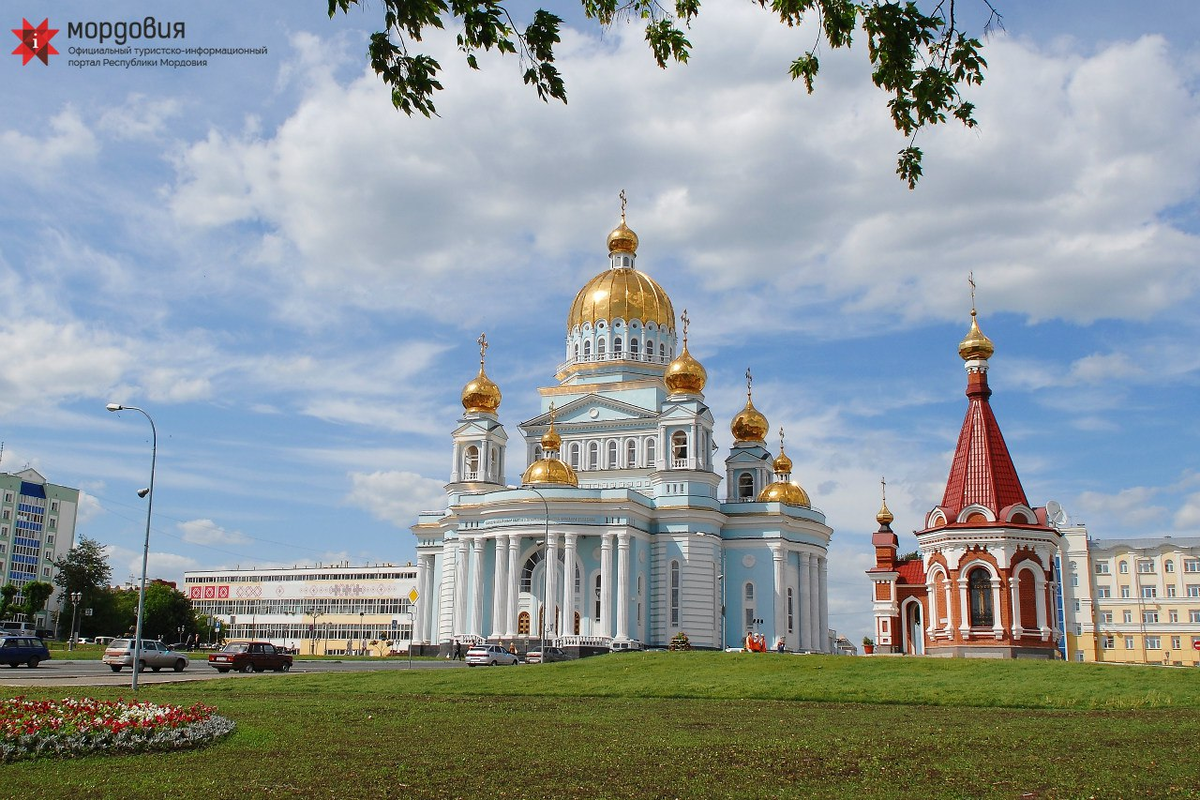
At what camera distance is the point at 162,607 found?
93812 millimetres

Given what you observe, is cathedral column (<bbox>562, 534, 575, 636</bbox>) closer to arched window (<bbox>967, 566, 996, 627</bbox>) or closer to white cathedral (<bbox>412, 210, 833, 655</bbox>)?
white cathedral (<bbox>412, 210, 833, 655</bbox>)

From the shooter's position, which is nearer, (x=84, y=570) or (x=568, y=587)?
(x=568, y=587)

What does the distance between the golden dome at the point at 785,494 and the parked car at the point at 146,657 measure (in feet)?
109

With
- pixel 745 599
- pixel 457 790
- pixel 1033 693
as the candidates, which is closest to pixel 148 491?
pixel 457 790

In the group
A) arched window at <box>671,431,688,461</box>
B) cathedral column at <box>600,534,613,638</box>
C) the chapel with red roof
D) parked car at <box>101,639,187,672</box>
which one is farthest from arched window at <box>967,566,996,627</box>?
parked car at <box>101,639,187,672</box>

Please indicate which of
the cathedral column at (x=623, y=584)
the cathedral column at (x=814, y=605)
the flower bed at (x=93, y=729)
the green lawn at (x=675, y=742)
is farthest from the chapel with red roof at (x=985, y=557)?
the flower bed at (x=93, y=729)

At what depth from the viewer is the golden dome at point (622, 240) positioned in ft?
225

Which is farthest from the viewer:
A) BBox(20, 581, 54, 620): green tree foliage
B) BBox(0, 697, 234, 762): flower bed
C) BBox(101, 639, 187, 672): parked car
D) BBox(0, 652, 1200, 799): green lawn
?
BBox(20, 581, 54, 620): green tree foliage

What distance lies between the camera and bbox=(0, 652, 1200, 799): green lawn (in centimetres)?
1152

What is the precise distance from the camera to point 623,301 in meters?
64.8

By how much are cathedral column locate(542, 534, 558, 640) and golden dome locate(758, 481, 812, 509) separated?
13.8 meters

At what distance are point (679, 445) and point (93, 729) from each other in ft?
150

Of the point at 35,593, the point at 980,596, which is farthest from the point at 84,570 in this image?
the point at 980,596

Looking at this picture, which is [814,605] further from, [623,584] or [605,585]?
[605,585]
